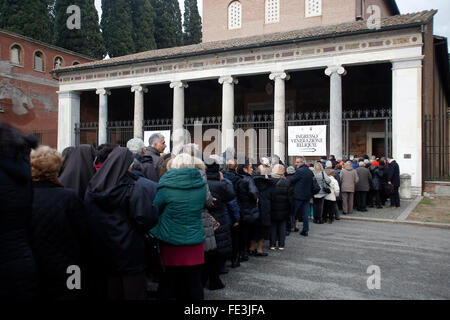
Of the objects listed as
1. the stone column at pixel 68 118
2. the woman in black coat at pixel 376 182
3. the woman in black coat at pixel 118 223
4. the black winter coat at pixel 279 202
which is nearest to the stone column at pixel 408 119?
the woman in black coat at pixel 376 182

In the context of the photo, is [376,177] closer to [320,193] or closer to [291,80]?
[320,193]

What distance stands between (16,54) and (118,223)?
2362 cm

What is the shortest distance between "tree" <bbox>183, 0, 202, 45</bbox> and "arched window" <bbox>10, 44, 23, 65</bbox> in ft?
70.9

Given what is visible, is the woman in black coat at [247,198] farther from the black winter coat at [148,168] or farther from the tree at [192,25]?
the tree at [192,25]

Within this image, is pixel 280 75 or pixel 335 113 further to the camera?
pixel 280 75

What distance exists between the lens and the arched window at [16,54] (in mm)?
21781

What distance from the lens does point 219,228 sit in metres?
4.28

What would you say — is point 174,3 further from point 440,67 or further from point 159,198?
point 159,198

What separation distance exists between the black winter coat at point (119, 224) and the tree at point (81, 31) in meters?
29.9

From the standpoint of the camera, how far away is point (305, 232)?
745cm

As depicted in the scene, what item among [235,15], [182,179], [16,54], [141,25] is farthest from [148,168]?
[141,25]

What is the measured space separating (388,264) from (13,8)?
29.8m

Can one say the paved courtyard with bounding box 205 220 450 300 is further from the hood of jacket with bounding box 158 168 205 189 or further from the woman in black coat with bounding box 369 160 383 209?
the woman in black coat with bounding box 369 160 383 209
